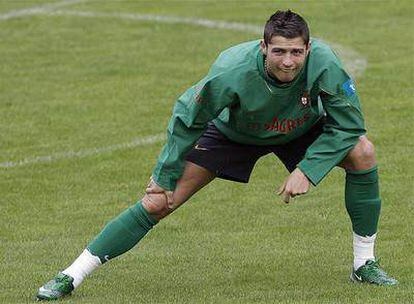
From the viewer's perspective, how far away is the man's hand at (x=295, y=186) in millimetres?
7234

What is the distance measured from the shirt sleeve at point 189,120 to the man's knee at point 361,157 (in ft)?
2.34

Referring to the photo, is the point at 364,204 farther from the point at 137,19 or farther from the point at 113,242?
the point at 137,19

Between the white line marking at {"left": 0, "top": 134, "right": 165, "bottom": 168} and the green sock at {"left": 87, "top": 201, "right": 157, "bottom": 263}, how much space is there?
4.33 meters

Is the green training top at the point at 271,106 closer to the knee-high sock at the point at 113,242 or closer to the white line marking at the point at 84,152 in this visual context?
the knee-high sock at the point at 113,242

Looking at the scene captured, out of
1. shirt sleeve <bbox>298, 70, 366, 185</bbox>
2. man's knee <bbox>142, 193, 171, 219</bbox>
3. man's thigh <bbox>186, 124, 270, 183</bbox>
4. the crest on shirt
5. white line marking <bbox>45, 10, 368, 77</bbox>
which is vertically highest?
the crest on shirt

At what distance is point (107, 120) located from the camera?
44.2 ft

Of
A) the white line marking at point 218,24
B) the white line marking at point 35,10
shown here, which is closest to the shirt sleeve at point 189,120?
the white line marking at point 218,24

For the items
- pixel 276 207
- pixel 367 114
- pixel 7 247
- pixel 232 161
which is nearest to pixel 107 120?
pixel 367 114

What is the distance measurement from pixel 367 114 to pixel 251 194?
121 inches

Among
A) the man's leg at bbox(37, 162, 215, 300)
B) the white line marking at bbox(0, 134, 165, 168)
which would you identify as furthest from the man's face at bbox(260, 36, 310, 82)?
the white line marking at bbox(0, 134, 165, 168)

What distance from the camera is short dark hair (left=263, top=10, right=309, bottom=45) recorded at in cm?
708

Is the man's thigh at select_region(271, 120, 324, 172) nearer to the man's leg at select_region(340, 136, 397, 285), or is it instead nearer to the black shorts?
the black shorts

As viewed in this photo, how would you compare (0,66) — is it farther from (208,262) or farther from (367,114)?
(208,262)

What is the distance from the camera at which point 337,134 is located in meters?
7.31
